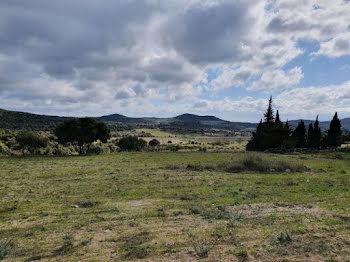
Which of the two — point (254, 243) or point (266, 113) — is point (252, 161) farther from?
point (266, 113)

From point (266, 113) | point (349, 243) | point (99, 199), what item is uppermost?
point (266, 113)

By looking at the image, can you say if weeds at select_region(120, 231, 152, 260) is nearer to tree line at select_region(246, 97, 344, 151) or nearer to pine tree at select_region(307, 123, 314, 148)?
tree line at select_region(246, 97, 344, 151)

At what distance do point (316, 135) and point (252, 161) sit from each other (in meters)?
54.8

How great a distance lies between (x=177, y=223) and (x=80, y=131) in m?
42.6

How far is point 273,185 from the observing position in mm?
16438

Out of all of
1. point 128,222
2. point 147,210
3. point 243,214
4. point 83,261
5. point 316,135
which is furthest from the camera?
point 316,135

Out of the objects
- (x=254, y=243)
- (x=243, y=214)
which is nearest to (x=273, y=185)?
(x=243, y=214)

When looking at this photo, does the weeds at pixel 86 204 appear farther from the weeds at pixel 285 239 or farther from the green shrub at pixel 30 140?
the green shrub at pixel 30 140

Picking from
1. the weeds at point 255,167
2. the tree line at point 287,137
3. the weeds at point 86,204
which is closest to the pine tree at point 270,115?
the tree line at point 287,137

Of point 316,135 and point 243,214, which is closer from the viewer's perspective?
point 243,214

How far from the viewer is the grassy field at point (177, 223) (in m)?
6.30

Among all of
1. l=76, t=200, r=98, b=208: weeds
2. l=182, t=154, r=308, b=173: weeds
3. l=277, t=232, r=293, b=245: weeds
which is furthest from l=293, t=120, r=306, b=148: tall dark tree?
l=76, t=200, r=98, b=208: weeds

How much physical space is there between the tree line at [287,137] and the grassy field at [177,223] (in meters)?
44.0

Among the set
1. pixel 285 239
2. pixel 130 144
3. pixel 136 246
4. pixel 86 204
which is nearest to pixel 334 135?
pixel 130 144
